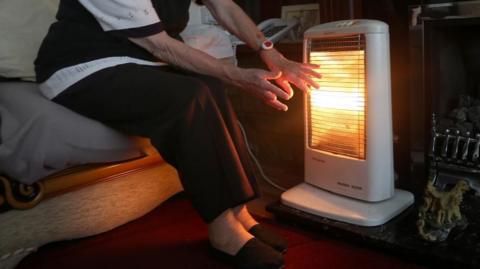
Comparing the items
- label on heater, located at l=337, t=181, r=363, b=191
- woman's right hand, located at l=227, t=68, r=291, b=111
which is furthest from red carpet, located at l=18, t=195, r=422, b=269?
woman's right hand, located at l=227, t=68, r=291, b=111

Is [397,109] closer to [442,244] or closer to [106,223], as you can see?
[442,244]

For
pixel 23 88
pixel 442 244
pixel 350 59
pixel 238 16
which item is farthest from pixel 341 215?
pixel 23 88

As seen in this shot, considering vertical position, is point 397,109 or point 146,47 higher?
point 146,47

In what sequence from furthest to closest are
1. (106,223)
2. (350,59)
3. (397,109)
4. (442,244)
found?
1. (397,109)
2. (106,223)
3. (350,59)
4. (442,244)

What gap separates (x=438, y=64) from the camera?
1254 mm

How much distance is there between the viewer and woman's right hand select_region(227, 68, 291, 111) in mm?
942

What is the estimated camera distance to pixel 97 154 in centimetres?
108

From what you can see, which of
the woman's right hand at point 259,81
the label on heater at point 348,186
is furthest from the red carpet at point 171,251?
the woman's right hand at point 259,81

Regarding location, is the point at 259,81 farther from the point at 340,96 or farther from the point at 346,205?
the point at 346,205

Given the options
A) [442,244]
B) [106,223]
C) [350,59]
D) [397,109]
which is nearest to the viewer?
[442,244]

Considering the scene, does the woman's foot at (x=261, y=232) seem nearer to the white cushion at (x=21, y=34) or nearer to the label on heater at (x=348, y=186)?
the label on heater at (x=348, y=186)

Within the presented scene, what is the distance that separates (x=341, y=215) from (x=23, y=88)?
839 millimetres

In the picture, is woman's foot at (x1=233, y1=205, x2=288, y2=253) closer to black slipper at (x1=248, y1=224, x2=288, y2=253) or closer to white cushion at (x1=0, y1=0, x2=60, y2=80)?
black slipper at (x1=248, y1=224, x2=288, y2=253)

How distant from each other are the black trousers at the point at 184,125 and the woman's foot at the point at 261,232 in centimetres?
12
